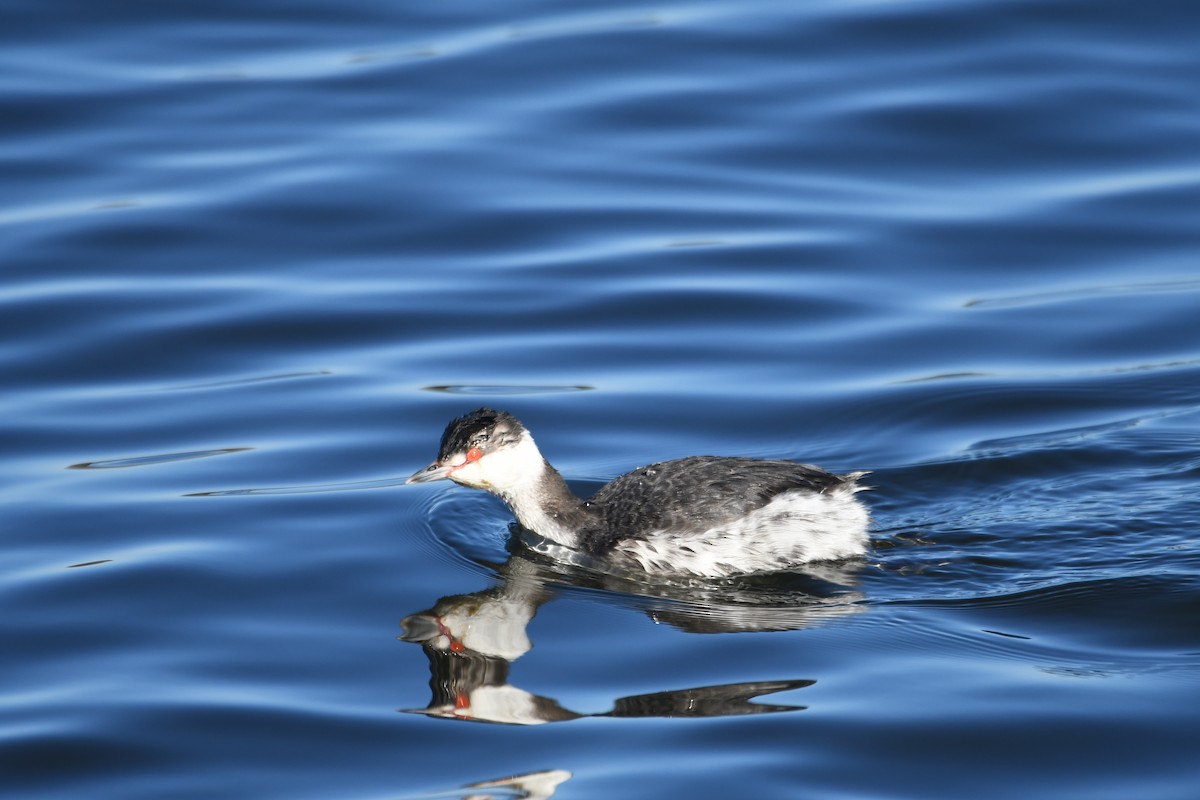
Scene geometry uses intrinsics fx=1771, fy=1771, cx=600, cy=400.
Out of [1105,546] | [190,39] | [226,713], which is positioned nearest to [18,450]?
[226,713]

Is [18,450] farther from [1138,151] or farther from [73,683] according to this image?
[1138,151]

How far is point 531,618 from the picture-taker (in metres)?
7.86

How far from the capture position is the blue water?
6699 mm

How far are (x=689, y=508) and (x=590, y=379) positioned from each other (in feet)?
8.00

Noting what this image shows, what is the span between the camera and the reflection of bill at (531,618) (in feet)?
22.2

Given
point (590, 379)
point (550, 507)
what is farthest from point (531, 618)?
point (590, 379)

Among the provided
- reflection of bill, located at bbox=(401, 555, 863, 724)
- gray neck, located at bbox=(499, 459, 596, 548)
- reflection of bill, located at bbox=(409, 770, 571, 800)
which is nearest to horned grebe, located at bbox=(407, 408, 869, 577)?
gray neck, located at bbox=(499, 459, 596, 548)

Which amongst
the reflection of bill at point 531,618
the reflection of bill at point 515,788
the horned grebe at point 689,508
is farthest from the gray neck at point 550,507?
the reflection of bill at point 515,788

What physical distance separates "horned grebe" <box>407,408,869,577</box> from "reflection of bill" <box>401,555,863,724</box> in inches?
6.2

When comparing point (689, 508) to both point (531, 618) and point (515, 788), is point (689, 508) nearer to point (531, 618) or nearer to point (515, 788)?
point (531, 618)

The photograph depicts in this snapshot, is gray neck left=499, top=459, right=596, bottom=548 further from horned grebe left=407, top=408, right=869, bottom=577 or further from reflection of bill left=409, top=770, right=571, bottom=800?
reflection of bill left=409, top=770, right=571, bottom=800

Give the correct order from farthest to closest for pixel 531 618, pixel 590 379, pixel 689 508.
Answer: pixel 590 379
pixel 689 508
pixel 531 618

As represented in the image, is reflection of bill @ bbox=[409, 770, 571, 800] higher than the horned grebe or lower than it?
lower

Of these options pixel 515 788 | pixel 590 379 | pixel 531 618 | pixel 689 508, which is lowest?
pixel 515 788
